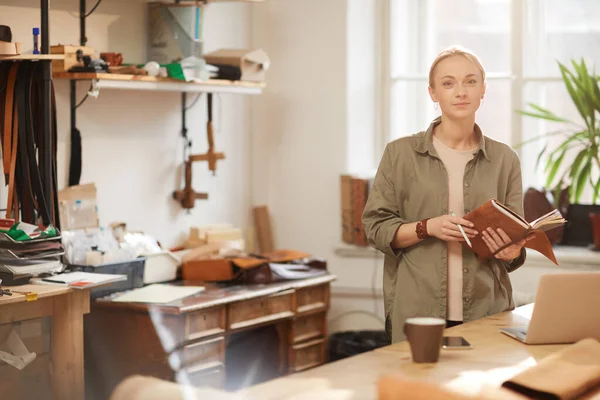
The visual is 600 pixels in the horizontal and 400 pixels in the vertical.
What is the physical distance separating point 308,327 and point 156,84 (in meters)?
1.38

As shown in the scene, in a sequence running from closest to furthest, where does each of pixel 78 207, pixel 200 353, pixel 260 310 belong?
pixel 200 353
pixel 78 207
pixel 260 310

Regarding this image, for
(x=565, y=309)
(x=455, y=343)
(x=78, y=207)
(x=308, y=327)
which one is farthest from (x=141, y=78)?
(x=565, y=309)

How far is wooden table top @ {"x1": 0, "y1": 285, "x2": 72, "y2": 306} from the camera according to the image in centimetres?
300

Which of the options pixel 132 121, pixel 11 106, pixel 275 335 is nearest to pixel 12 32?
pixel 11 106

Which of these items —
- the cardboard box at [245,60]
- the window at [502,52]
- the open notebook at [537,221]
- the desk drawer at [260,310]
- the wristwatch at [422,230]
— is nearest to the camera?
the open notebook at [537,221]

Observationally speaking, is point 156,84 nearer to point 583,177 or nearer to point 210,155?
point 210,155

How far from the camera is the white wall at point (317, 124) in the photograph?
16.6 feet

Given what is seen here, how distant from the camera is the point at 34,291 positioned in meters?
3.10

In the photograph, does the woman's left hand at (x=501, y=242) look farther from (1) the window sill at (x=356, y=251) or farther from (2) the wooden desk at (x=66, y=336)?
(1) the window sill at (x=356, y=251)

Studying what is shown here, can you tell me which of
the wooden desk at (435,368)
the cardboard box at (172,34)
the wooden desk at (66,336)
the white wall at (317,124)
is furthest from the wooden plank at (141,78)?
the wooden desk at (435,368)

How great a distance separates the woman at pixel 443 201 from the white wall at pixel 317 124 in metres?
2.16

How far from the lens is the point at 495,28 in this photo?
16.8ft

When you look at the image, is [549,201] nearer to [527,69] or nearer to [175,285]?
[527,69]

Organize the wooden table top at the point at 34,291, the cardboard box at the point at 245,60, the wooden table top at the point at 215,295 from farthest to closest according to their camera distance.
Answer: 1. the cardboard box at the point at 245,60
2. the wooden table top at the point at 215,295
3. the wooden table top at the point at 34,291
